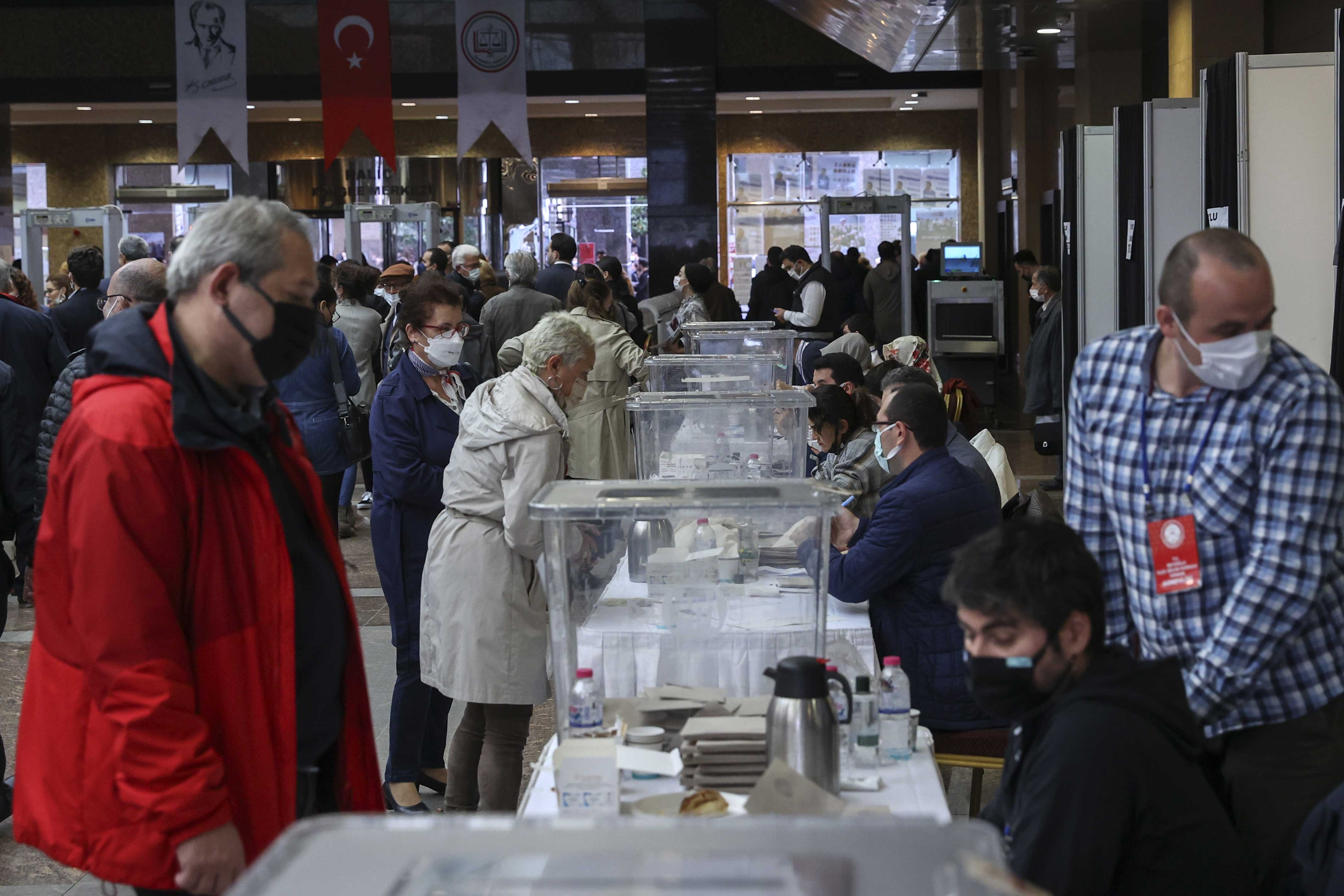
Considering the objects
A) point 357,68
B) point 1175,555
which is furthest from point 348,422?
point 357,68

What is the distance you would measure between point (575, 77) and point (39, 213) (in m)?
6.23

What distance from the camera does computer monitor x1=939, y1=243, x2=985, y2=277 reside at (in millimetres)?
15695

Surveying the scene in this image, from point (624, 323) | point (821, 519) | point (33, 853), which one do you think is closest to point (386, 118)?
point (624, 323)

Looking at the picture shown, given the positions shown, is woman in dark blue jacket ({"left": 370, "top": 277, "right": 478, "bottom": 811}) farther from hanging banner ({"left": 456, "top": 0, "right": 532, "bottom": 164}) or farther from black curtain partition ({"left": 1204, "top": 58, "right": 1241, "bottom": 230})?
hanging banner ({"left": 456, "top": 0, "right": 532, "bottom": 164})

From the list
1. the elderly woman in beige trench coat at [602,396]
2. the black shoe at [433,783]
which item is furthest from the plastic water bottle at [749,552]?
the elderly woman in beige trench coat at [602,396]

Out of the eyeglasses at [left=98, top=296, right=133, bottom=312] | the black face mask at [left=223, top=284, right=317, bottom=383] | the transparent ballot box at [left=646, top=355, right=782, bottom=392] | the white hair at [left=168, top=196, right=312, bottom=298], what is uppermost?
the eyeglasses at [left=98, top=296, right=133, bottom=312]

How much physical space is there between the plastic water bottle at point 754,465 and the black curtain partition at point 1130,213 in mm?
2663

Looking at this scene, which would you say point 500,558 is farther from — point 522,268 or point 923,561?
point 522,268

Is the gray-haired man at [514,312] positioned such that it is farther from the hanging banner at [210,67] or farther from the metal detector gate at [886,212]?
the hanging banner at [210,67]

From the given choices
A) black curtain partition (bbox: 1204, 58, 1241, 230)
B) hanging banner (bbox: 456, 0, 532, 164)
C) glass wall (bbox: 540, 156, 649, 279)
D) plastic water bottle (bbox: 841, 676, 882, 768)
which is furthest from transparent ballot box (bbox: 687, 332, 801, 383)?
glass wall (bbox: 540, 156, 649, 279)

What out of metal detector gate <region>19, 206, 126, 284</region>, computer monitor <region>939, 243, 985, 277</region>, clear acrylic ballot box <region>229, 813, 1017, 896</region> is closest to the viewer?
clear acrylic ballot box <region>229, 813, 1017, 896</region>

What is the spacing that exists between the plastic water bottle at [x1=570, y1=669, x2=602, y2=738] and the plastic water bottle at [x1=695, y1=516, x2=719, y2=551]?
56 cm

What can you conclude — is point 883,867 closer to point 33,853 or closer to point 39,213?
point 33,853

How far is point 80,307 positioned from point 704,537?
5.59 metres
